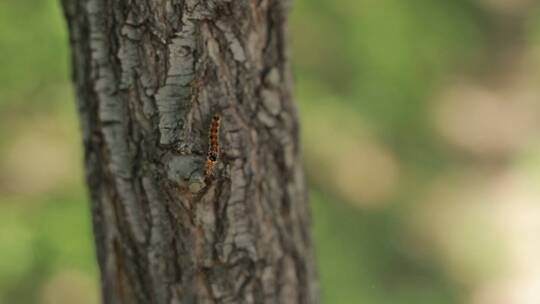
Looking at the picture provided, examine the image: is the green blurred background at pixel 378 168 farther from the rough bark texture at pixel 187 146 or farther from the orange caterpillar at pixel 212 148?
the orange caterpillar at pixel 212 148

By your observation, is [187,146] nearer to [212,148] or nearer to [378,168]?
[212,148]

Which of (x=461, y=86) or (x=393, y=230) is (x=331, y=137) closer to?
(x=393, y=230)

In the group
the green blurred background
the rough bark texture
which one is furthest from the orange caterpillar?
the green blurred background

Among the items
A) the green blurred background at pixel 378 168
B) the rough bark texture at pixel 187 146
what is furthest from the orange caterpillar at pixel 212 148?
the green blurred background at pixel 378 168

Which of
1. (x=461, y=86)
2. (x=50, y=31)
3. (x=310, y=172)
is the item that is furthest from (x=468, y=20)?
(x=50, y=31)

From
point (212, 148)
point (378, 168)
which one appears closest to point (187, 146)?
point (212, 148)

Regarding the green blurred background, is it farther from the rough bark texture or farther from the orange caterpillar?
the orange caterpillar

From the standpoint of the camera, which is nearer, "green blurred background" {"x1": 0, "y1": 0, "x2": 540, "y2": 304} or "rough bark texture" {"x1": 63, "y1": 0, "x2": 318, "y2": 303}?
"rough bark texture" {"x1": 63, "y1": 0, "x2": 318, "y2": 303}
